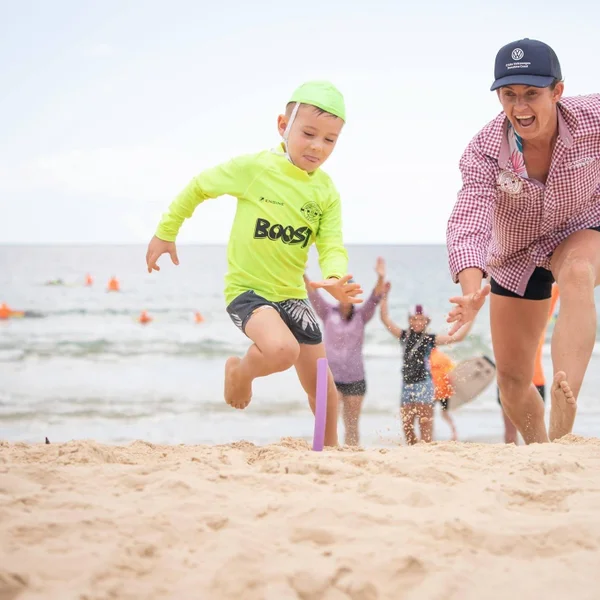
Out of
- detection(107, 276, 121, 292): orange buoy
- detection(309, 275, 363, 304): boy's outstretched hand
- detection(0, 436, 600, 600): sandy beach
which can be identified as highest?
detection(309, 275, 363, 304): boy's outstretched hand

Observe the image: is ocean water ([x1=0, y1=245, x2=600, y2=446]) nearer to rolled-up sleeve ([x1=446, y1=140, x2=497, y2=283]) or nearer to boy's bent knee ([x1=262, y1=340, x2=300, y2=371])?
boy's bent knee ([x1=262, y1=340, x2=300, y2=371])

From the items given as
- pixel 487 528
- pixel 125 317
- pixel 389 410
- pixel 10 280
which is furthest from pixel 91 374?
pixel 10 280

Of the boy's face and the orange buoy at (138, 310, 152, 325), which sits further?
the orange buoy at (138, 310, 152, 325)

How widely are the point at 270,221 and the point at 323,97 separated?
72 cm

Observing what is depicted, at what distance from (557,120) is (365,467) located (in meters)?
2.07

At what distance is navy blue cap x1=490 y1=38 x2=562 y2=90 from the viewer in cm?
408

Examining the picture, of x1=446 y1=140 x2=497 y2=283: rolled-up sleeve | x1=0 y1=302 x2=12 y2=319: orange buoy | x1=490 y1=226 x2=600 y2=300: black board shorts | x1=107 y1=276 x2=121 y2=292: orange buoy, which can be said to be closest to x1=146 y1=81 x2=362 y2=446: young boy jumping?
x1=446 y1=140 x2=497 y2=283: rolled-up sleeve

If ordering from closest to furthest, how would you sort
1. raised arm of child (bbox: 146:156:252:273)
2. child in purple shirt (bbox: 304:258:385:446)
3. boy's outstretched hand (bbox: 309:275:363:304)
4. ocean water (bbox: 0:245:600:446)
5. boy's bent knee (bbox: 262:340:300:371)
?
boy's outstretched hand (bbox: 309:275:363:304), boy's bent knee (bbox: 262:340:300:371), raised arm of child (bbox: 146:156:252:273), child in purple shirt (bbox: 304:258:385:446), ocean water (bbox: 0:245:600:446)

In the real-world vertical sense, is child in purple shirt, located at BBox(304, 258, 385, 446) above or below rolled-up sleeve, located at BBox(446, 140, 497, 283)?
below

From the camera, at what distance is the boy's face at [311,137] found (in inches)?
185

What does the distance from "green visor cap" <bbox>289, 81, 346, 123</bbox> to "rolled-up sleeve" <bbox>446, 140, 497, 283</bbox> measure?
29.4 inches

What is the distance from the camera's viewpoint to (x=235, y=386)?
457 centimetres

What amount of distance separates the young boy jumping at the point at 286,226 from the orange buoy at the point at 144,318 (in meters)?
15.5

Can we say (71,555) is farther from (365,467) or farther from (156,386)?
(156,386)
